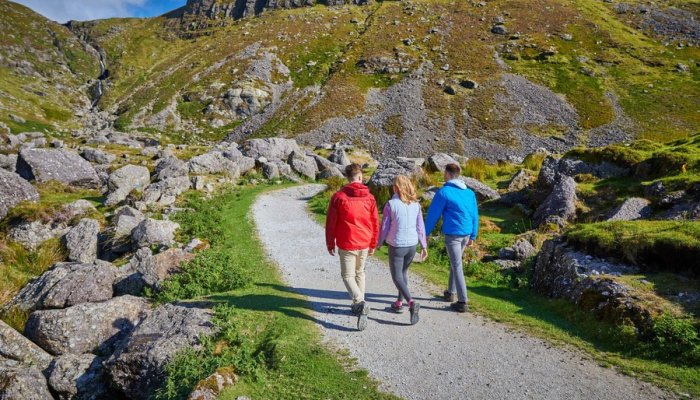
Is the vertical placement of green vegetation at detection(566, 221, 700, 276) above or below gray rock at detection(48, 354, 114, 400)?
above

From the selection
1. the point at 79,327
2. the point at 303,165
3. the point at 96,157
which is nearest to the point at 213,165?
the point at 303,165

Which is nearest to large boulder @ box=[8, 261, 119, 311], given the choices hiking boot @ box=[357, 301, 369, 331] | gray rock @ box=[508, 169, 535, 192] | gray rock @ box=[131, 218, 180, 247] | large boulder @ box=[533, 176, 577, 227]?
gray rock @ box=[131, 218, 180, 247]

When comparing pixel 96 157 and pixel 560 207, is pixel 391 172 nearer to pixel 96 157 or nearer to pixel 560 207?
pixel 560 207

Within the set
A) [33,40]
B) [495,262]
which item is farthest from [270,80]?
[33,40]

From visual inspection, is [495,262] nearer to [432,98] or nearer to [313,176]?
[313,176]

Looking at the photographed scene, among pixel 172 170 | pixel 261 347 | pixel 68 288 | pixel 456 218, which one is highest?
pixel 456 218

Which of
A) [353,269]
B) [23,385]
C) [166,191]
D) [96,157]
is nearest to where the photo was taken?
[23,385]

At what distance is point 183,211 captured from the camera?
70.2 ft

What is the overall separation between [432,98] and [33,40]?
480ft

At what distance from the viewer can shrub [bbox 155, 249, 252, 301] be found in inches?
465

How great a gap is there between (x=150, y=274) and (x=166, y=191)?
1297 centimetres

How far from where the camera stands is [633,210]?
15773mm

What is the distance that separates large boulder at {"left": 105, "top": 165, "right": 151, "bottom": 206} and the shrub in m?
14.5

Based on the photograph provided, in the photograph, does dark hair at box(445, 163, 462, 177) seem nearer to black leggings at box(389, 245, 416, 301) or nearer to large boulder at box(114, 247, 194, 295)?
black leggings at box(389, 245, 416, 301)
